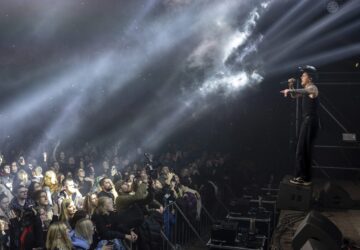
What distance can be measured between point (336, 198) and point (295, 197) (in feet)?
2.84

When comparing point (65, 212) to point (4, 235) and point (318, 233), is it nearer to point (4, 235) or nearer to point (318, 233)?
point (4, 235)

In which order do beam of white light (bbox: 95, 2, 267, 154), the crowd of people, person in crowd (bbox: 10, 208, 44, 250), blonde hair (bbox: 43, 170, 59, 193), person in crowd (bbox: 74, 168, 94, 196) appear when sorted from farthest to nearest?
beam of white light (bbox: 95, 2, 267, 154), person in crowd (bbox: 74, 168, 94, 196), blonde hair (bbox: 43, 170, 59, 193), person in crowd (bbox: 10, 208, 44, 250), the crowd of people

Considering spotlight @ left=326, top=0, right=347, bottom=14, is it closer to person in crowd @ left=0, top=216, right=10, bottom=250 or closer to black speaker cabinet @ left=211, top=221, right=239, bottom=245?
black speaker cabinet @ left=211, top=221, right=239, bottom=245

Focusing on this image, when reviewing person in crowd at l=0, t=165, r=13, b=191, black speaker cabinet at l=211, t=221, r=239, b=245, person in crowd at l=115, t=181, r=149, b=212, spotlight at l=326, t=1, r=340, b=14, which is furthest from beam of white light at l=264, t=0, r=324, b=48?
person in crowd at l=0, t=165, r=13, b=191

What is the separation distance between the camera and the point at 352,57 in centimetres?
1281

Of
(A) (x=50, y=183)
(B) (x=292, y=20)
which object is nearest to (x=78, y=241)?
(A) (x=50, y=183)

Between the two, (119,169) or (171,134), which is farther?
(171,134)

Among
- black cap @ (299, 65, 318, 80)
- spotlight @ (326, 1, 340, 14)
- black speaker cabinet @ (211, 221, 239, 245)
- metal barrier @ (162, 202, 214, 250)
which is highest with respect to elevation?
spotlight @ (326, 1, 340, 14)

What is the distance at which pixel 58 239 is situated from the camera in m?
4.83

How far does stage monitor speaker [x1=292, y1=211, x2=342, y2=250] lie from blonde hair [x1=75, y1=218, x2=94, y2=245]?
2657mm

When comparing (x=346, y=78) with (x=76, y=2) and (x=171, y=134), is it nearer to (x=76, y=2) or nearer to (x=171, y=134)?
(x=171, y=134)

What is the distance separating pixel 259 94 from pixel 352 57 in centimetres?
507

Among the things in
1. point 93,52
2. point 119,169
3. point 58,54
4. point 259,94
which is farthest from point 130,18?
point 119,169

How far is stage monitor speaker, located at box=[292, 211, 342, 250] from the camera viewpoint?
12.2 feet
